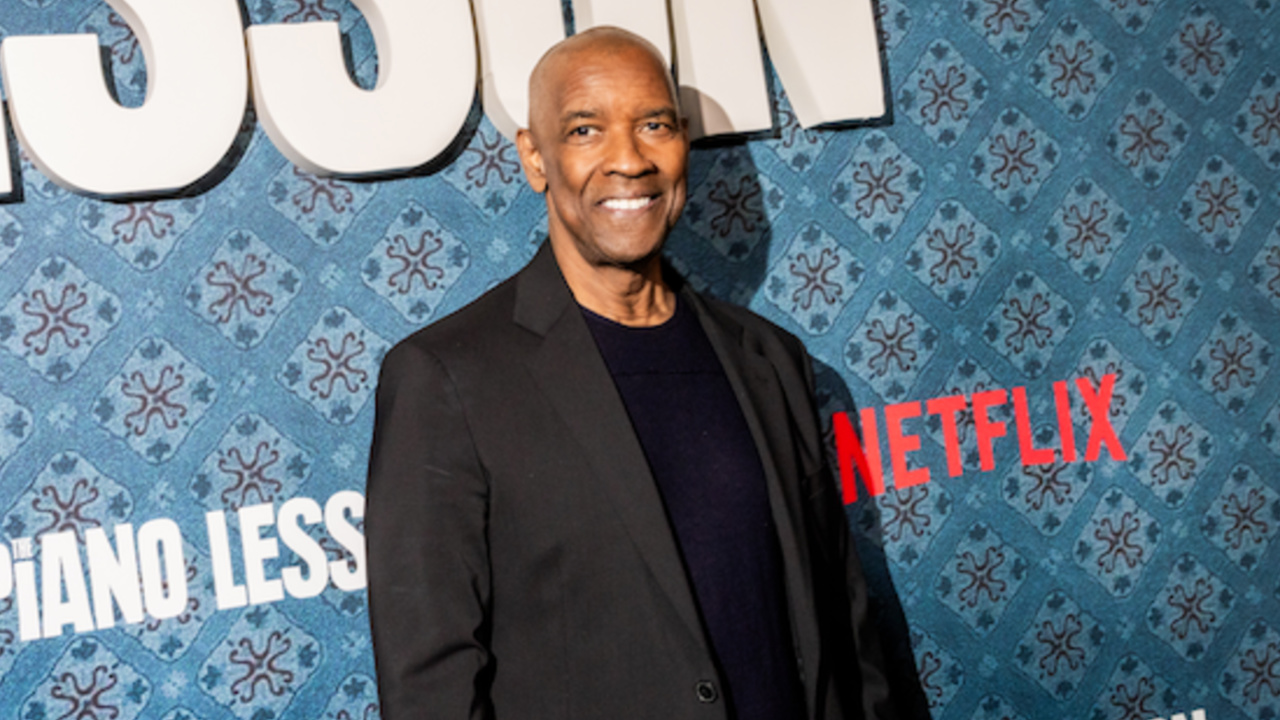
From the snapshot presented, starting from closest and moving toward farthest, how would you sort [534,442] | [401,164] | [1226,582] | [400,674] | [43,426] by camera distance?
1. [400,674]
2. [534,442]
3. [43,426]
4. [401,164]
5. [1226,582]

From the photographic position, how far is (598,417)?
1572mm

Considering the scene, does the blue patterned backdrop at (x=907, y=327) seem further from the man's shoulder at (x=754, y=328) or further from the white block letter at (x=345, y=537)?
the man's shoulder at (x=754, y=328)

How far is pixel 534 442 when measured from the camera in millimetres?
1556


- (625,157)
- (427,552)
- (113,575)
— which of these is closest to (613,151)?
(625,157)

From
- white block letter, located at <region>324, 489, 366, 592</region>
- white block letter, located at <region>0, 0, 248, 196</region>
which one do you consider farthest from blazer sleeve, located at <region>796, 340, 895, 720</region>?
white block letter, located at <region>0, 0, 248, 196</region>

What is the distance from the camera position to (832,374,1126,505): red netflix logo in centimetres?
233

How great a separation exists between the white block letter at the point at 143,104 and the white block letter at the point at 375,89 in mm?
66

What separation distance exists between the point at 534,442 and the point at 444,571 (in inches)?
8.8

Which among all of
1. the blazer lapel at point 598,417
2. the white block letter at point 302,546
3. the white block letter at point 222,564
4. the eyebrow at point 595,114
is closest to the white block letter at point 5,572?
the white block letter at point 222,564

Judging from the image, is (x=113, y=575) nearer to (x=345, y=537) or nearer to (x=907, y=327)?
(x=345, y=537)

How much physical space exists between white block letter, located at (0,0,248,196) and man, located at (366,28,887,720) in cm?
59

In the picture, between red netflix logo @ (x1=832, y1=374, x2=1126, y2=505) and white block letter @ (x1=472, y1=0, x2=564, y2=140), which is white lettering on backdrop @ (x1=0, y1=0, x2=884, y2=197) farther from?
red netflix logo @ (x1=832, y1=374, x2=1126, y2=505)

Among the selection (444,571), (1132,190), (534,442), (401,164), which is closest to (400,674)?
(444,571)

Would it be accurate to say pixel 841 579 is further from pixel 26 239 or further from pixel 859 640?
pixel 26 239
